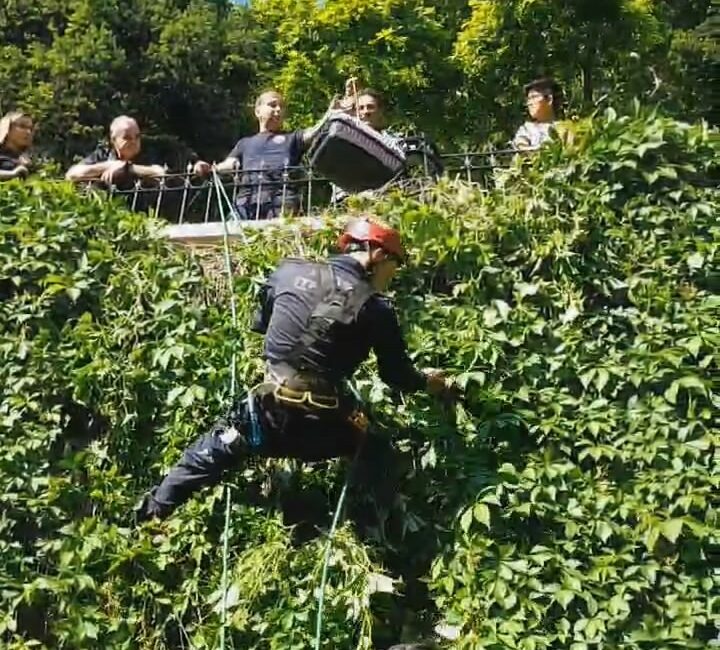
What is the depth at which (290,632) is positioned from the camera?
4871mm

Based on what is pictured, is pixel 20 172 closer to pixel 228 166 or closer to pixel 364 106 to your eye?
pixel 228 166

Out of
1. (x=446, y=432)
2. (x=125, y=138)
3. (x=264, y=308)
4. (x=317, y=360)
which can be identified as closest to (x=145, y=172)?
(x=125, y=138)

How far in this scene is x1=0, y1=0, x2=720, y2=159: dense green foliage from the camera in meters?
15.4

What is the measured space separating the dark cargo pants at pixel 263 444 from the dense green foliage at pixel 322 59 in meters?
9.96

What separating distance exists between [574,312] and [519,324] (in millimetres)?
246

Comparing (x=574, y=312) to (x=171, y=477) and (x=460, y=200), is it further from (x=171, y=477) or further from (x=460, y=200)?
(x=171, y=477)

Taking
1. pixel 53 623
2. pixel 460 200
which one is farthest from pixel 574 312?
pixel 53 623

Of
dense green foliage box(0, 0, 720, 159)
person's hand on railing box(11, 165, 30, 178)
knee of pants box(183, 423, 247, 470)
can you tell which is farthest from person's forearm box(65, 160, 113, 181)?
dense green foliage box(0, 0, 720, 159)

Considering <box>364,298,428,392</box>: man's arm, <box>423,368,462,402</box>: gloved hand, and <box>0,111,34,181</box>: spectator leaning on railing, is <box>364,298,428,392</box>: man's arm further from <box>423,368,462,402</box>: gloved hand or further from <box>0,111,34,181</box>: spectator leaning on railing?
<box>0,111,34,181</box>: spectator leaning on railing

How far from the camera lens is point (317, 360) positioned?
481cm

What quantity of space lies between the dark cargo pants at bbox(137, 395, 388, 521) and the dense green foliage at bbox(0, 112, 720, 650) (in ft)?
0.71

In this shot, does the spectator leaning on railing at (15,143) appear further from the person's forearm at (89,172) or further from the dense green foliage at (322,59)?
the dense green foliage at (322,59)

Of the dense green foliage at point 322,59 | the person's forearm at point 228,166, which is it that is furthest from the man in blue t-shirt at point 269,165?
the dense green foliage at point 322,59

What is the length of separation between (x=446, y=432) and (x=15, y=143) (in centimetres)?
316
